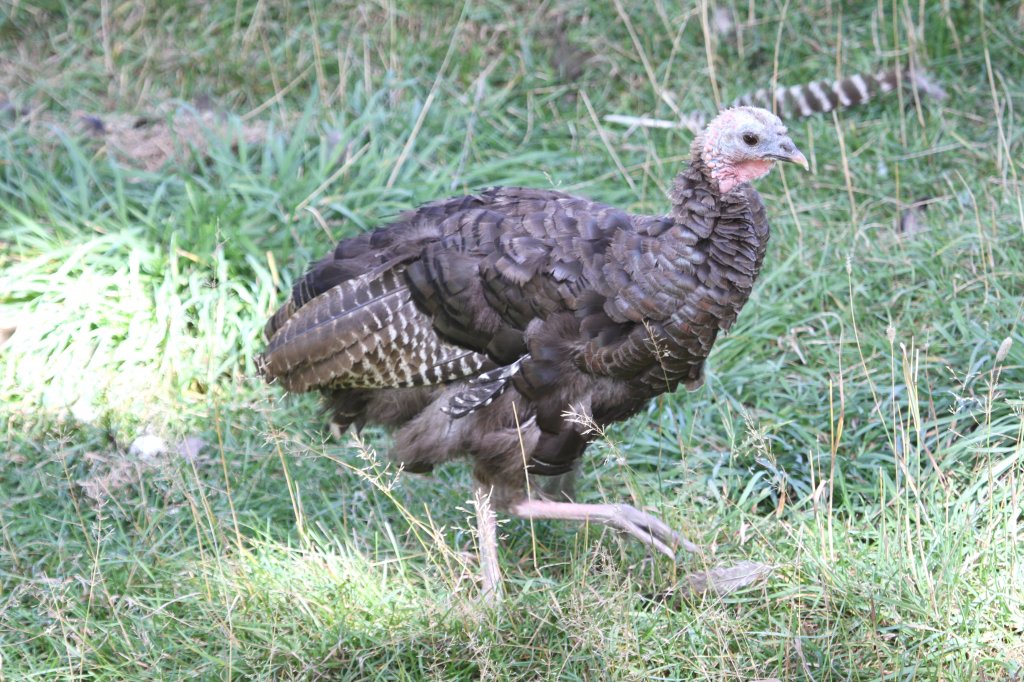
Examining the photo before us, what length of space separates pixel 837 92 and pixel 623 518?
323cm

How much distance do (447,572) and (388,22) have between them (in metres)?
3.92

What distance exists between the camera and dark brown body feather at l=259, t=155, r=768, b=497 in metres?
3.70

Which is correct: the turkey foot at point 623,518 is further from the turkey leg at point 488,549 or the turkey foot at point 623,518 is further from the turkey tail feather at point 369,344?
the turkey tail feather at point 369,344

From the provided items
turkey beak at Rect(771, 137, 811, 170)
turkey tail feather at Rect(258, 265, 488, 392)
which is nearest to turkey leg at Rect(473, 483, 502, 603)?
turkey tail feather at Rect(258, 265, 488, 392)

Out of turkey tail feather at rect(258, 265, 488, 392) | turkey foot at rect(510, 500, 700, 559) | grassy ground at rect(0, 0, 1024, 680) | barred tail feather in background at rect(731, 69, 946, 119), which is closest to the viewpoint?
grassy ground at rect(0, 0, 1024, 680)

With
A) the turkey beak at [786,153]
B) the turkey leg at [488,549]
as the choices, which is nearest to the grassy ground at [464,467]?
the turkey leg at [488,549]

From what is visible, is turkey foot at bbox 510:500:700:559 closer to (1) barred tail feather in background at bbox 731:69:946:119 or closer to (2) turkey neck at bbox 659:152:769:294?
(2) turkey neck at bbox 659:152:769:294

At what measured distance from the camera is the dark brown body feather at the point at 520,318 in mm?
3699

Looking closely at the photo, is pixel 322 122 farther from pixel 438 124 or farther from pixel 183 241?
pixel 183 241

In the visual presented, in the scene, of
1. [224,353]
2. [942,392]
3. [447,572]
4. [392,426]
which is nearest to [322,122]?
[224,353]

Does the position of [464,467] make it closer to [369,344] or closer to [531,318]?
[369,344]

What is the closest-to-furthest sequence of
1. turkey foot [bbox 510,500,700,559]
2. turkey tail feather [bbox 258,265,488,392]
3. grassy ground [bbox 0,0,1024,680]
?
1. grassy ground [bbox 0,0,1024,680]
2. turkey foot [bbox 510,500,700,559]
3. turkey tail feather [bbox 258,265,488,392]

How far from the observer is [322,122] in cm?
638

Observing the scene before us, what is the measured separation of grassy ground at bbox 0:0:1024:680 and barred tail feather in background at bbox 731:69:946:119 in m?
0.13
